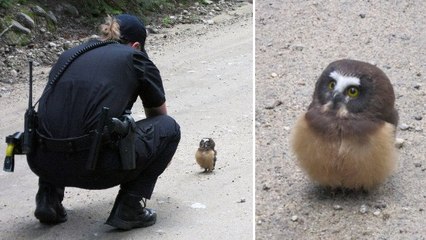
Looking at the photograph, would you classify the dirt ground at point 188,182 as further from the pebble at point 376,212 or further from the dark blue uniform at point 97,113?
the pebble at point 376,212

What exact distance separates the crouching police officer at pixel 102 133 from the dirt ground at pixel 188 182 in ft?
0.37

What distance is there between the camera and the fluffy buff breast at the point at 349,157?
277cm

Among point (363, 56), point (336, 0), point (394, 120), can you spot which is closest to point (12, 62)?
point (336, 0)

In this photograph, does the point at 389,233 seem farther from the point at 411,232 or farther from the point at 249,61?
the point at 249,61

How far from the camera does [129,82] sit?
304cm

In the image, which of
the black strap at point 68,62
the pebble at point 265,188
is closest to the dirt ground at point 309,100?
the pebble at point 265,188

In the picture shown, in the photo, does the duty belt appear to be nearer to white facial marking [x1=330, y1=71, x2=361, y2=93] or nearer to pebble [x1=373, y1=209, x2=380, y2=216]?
white facial marking [x1=330, y1=71, x2=361, y2=93]

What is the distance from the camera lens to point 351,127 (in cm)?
276

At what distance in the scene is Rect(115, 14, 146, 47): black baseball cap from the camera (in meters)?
3.27

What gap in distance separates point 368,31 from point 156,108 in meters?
1.69

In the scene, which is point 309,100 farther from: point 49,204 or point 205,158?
point 49,204

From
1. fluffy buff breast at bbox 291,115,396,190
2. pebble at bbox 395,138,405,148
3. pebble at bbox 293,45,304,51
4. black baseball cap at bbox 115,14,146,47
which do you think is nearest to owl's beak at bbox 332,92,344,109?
fluffy buff breast at bbox 291,115,396,190

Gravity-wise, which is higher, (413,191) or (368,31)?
(368,31)

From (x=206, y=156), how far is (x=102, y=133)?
2.77 ft
